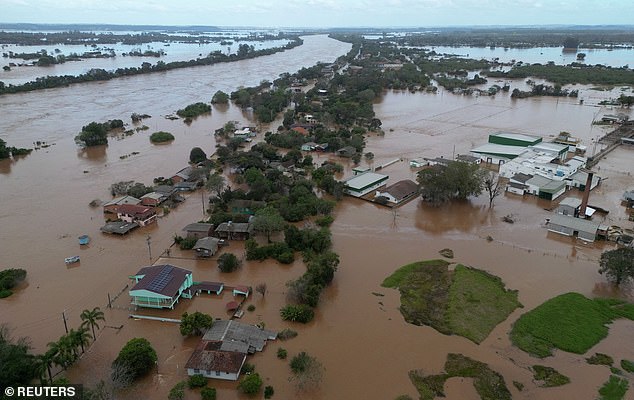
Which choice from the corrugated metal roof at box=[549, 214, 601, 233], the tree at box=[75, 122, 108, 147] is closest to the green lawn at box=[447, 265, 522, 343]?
the corrugated metal roof at box=[549, 214, 601, 233]

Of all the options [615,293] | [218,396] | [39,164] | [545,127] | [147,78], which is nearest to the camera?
[218,396]

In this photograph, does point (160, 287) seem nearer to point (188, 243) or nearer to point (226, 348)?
point (226, 348)

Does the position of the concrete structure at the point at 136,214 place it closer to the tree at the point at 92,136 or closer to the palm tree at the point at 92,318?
the palm tree at the point at 92,318

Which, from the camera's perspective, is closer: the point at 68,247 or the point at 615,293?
the point at 615,293

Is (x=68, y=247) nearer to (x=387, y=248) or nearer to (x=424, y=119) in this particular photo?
(x=387, y=248)

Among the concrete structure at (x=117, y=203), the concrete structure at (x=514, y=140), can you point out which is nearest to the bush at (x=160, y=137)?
the concrete structure at (x=117, y=203)

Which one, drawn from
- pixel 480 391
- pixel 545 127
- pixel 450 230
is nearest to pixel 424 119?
pixel 545 127

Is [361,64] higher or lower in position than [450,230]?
higher
